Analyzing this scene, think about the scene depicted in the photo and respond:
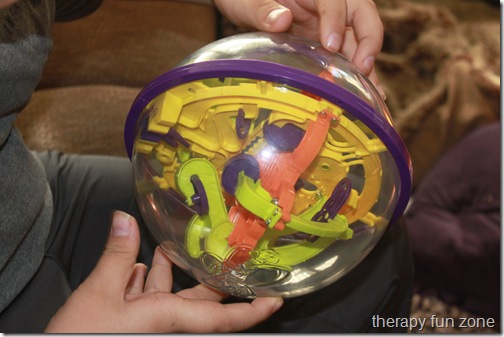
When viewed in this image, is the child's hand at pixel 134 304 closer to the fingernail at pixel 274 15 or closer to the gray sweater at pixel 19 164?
the gray sweater at pixel 19 164

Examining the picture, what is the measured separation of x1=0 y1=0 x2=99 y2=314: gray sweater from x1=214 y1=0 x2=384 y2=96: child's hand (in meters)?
0.22

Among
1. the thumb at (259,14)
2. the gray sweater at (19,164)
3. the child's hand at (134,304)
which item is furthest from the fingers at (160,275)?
the thumb at (259,14)

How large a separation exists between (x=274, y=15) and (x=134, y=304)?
317 millimetres

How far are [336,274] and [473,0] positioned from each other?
4.15 ft

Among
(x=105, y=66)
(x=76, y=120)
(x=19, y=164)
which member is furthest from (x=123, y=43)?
(x=19, y=164)

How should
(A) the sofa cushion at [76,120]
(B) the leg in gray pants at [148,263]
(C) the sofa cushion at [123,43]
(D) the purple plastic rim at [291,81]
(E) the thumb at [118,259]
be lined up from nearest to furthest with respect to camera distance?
(D) the purple plastic rim at [291,81], (E) the thumb at [118,259], (B) the leg in gray pants at [148,263], (A) the sofa cushion at [76,120], (C) the sofa cushion at [123,43]

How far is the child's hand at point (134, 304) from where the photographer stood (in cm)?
56

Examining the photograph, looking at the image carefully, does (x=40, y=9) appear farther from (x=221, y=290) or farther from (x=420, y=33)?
(x=420, y=33)

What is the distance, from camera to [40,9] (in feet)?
2.19

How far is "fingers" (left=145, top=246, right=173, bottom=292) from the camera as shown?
2.06 feet

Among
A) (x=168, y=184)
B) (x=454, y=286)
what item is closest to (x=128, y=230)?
(x=168, y=184)

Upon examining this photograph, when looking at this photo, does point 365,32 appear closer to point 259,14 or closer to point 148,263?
point 259,14

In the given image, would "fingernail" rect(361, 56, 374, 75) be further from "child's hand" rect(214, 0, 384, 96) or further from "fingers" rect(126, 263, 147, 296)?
"fingers" rect(126, 263, 147, 296)

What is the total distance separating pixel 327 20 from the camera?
0.61 metres
